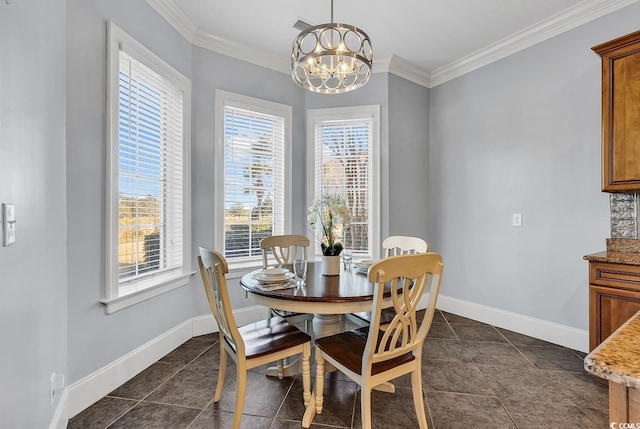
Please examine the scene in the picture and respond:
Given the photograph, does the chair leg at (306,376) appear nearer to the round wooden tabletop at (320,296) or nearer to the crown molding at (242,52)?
the round wooden tabletop at (320,296)

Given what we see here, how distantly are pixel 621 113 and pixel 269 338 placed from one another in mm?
2859

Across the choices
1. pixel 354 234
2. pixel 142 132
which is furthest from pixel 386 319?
pixel 142 132

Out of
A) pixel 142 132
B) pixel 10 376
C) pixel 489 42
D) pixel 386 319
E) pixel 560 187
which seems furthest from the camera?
pixel 489 42

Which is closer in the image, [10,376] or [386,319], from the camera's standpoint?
[10,376]

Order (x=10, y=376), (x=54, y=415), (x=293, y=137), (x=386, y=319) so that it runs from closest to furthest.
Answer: (x=10, y=376) → (x=54, y=415) → (x=386, y=319) → (x=293, y=137)

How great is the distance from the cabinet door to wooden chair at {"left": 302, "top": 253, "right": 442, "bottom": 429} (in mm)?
1466

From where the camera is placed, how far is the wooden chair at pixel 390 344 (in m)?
1.41

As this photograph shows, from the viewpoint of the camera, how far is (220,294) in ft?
5.25

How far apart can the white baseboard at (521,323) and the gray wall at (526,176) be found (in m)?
0.06

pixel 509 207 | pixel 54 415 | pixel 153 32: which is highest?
pixel 153 32

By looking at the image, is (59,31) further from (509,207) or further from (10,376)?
(509,207)

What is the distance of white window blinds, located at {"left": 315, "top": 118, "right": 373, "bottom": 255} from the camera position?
145 inches

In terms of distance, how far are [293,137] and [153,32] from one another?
63.9 inches

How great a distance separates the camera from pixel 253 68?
336 centimetres
